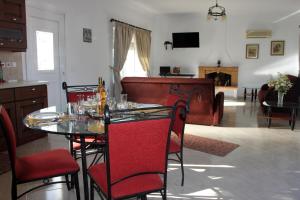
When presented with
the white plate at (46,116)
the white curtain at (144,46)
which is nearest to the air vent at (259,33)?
the white curtain at (144,46)

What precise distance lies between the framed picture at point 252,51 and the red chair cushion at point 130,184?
27.7ft

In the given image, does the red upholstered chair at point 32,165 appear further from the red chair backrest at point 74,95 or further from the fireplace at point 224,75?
the fireplace at point 224,75

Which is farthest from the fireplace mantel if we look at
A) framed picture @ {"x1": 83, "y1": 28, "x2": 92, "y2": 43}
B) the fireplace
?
framed picture @ {"x1": 83, "y1": 28, "x2": 92, "y2": 43}

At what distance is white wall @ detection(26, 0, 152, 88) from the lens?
17.6ft

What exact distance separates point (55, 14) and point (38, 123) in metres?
3.66

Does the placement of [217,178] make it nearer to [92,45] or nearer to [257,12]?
[92,45]

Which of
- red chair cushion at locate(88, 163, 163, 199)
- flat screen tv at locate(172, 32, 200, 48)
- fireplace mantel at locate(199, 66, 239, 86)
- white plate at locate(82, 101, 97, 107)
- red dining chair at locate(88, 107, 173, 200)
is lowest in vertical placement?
red chair cushion at locate(88, 163, 163, 199)

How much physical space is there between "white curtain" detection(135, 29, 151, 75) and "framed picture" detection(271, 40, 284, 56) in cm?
411

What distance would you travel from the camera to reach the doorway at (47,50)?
4.58m

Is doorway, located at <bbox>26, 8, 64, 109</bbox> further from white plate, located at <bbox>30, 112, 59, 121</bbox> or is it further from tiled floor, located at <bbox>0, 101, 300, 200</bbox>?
white plate, located at <bbox>30, 112, 59, 121</bbox>

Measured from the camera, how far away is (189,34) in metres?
9.73

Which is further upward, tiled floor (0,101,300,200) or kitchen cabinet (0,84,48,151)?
kitchen cabinet (0,84,48,151)

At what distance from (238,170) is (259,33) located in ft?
23.4

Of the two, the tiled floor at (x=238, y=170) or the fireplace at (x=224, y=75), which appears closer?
the tiled floor at (x=238, y=170)
